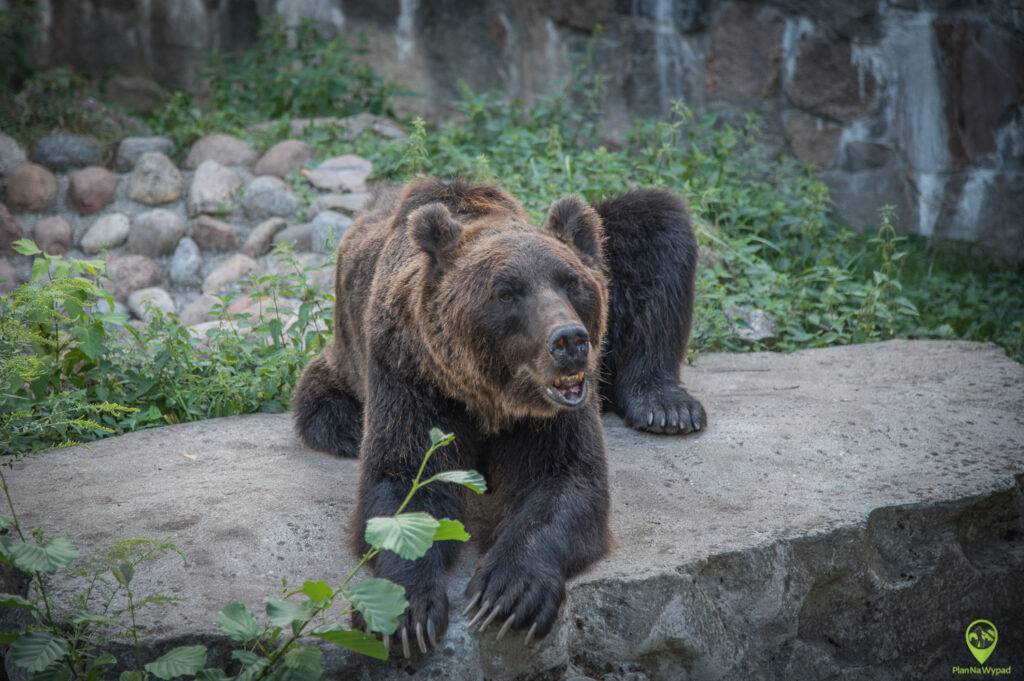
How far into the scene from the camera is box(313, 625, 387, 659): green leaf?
10.4ft

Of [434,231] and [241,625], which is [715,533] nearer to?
[434,231]

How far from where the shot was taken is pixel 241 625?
322 centimetres

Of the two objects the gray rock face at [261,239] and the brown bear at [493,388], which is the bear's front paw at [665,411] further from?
the gray rock face at [261,239]

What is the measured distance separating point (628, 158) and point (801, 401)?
411 cm

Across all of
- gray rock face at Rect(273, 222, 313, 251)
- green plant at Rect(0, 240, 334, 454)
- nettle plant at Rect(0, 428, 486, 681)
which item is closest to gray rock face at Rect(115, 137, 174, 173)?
gray rock face at Rect(273, 222, 313, 251)

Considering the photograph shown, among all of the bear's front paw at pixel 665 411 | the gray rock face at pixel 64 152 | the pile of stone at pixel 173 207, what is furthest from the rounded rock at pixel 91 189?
the bear's front paw at pixel 665 411

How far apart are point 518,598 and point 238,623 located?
91 centimetres

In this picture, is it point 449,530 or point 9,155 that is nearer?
point 449,530

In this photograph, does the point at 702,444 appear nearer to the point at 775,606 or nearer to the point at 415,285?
the point at 775,606

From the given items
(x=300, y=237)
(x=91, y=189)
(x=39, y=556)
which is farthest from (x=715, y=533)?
(x=91, y=189)

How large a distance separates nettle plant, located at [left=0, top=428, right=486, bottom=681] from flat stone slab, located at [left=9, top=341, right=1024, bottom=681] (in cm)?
14

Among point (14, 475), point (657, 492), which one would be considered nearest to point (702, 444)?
point (657, 492)

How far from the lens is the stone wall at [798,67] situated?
8.33m

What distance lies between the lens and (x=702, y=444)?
4.93 meters
